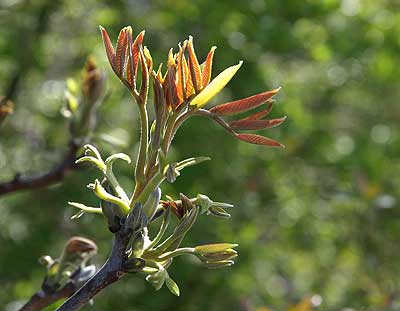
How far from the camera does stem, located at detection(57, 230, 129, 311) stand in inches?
26.5

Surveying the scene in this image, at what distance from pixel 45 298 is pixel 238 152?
55.0 inches

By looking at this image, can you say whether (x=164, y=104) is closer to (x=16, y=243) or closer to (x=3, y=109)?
(x=3, y=109)

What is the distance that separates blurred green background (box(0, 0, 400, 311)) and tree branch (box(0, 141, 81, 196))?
51cm

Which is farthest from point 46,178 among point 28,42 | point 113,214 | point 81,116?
point 28,42

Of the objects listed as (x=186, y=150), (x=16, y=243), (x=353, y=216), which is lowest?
(x=353, y=216)

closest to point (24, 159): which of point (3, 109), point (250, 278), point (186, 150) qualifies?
point (186, 150)

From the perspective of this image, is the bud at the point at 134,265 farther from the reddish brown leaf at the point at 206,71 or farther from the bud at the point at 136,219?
the reddish brown leaf at the point at 206,71

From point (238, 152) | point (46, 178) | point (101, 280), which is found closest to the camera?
point (101, 280)

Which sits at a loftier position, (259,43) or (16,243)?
(259,43)

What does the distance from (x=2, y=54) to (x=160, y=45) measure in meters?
0.48

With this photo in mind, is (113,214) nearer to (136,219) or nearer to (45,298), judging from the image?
(136,219)

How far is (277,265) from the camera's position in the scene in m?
2.75

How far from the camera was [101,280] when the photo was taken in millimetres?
680

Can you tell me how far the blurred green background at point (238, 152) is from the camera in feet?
6.64
